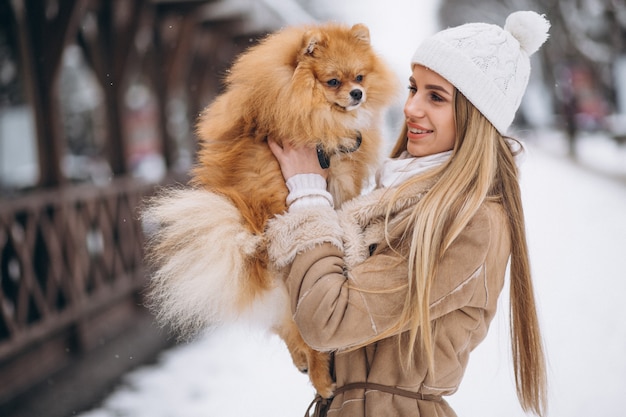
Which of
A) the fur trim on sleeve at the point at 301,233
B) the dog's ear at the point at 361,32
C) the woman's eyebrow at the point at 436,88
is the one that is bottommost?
the fur trim on sleeve at the point at 301,233

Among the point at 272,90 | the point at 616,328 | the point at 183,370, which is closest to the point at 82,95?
the point at 183,370

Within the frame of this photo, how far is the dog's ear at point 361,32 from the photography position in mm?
2291

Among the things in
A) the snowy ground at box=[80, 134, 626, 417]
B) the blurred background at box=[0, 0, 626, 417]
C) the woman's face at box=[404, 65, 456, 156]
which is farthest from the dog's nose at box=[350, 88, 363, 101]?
the snowy ground at box=[80, 134, 626, 417]

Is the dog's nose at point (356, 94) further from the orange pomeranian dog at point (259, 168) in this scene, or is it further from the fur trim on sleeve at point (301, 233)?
the fur trim on sleeve at point (301, 233)

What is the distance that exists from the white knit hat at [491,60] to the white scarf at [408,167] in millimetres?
195

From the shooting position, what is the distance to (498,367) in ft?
11.5

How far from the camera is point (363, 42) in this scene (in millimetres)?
2336

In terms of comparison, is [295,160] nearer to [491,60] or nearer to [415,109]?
[415,109]

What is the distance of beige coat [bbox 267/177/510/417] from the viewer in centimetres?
160

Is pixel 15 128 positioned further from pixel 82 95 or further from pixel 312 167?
pixel 312 167

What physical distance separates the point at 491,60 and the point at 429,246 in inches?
23.5

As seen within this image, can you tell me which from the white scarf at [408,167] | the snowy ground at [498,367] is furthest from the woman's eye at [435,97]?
the snowy ground at [498,367]

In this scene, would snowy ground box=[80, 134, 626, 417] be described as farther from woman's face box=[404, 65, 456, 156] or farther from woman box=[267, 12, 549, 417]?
woman's face box=[404, 65, 456, 156]

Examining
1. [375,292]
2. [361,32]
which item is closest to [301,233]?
[375,292]
